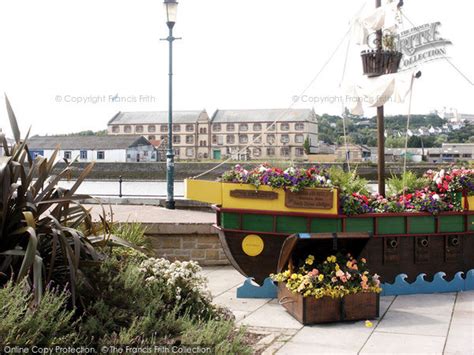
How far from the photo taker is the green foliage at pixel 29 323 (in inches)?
156

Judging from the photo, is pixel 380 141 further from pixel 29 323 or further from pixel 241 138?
pixel 241 138

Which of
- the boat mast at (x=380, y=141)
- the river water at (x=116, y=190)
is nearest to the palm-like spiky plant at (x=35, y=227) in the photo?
the boat mast at (x=380, y=141)

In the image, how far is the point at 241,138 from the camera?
351 feet

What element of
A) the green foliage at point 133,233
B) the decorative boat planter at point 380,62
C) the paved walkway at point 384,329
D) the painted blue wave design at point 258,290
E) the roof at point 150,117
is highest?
the roof at point 150,117

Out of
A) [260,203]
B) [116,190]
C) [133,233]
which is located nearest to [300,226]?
[260,203]

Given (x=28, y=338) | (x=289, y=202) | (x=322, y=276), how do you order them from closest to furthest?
(x=28, y=338)
(x=322, y=276)
(x=289, y=202)

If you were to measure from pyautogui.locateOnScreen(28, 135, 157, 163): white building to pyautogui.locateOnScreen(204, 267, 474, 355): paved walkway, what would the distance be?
79131 millimetres

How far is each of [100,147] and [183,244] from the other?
80208 mm

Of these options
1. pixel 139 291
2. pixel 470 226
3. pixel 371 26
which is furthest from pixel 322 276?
pixel 371 26

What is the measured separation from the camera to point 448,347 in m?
6.38

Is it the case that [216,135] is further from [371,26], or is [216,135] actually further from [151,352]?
[151,352]

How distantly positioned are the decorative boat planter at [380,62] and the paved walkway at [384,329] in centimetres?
454

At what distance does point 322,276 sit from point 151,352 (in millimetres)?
3480

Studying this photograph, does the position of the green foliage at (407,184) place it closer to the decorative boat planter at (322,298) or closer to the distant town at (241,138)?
the decorative boat planter at (322,298)
